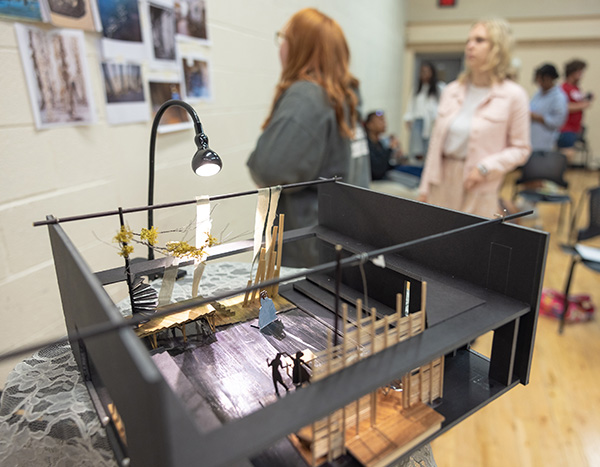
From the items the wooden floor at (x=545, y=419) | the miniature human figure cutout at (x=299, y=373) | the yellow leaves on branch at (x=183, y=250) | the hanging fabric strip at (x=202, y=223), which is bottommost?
the wooden floor at (x=545, y=419)

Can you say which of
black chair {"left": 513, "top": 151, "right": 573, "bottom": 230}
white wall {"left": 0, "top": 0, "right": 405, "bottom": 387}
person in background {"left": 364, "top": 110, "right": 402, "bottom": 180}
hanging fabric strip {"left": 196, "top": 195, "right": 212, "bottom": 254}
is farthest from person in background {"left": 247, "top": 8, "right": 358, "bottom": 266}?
black chair {"left": 513, "top": 151, "right": 573, "bottom": 230}

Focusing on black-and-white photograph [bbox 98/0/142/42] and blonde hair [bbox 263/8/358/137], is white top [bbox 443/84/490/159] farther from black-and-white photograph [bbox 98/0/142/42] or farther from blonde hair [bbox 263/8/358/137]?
black-and-white photograph [bbox 98/0/142/42]

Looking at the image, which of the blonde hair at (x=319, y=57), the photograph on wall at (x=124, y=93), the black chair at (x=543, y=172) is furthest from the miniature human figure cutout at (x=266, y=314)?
the black chair at (x=543, y=172)

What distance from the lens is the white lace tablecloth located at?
81 centimetres

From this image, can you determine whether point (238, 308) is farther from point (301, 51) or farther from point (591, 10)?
point (591, 10)

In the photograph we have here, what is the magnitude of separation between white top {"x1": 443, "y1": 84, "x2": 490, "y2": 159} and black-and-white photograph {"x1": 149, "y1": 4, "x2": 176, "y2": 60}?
1366 millimetres

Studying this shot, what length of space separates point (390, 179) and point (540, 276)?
313cm

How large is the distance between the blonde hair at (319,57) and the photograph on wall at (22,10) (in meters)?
0.78

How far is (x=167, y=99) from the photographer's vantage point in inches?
73.6

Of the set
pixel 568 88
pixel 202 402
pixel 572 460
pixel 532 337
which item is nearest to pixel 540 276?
pixel 532 337

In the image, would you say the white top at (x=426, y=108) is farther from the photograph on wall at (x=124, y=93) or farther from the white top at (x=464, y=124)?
the photograph on wall at (x=124, y=93)

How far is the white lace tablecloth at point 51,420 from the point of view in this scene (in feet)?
2.65

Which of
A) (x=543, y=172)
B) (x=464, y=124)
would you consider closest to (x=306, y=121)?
(x=464, y=124)

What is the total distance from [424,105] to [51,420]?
15.5 feet
